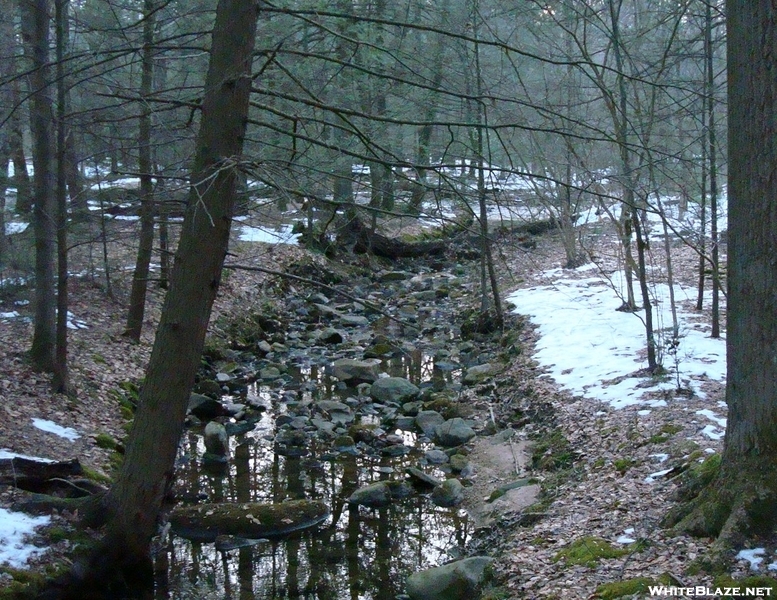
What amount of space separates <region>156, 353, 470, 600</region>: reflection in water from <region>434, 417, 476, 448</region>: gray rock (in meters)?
0.42

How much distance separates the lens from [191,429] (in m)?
11.0

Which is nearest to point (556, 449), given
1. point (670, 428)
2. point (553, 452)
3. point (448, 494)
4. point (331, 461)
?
point (553, 452)

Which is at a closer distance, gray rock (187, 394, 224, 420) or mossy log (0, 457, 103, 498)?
mossy log (0, 457, 103, 498)

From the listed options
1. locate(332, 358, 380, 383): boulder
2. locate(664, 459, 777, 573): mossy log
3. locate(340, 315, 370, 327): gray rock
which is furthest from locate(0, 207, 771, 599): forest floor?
locate(340, 315, 370, 327): gray rock

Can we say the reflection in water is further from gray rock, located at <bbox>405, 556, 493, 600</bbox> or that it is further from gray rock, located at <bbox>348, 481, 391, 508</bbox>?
gray rock, located at <bbox>405, 556, 493, 600</bbox>

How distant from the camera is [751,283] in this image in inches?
174

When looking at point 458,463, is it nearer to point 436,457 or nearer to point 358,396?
point 436,457

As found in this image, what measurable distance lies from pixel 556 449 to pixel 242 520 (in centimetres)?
364

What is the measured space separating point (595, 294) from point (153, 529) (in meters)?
11.4

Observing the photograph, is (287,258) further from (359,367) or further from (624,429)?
(624,429)

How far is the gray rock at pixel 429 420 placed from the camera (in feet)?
35.8

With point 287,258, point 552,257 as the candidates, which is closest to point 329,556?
point 287,258

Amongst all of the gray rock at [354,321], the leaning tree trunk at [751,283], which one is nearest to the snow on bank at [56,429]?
the leaning tree trunk at [751,283]

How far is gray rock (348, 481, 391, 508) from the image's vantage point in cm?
841
